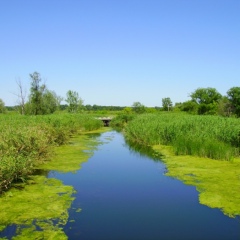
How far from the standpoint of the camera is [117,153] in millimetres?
17031

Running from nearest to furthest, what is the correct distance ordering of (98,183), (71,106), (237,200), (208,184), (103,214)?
(103,214)
(237,200)
(208,184)
(98,183)
(71,106)

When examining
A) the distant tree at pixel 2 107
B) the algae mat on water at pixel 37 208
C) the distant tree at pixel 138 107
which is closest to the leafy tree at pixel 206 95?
the distant tree at pixel 138 107

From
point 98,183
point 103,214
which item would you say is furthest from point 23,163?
point 103,214

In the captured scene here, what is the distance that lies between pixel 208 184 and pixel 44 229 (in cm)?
554

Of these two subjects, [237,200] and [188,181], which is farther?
[188,181]

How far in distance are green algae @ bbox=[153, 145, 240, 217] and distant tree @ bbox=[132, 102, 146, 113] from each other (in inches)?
1435

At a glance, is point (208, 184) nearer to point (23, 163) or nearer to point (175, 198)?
point (175, 198)

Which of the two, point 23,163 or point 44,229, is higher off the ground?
point 23,163

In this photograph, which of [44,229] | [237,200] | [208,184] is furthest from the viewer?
[208,184]

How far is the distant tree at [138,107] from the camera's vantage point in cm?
5140

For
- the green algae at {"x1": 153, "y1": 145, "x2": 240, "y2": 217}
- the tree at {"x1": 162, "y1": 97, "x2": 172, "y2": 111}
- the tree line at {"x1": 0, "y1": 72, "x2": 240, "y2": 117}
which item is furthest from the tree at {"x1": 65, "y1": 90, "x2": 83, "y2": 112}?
the green algae at {"x1": 153, "y1": 145, "x2": 240, "y2": 217}

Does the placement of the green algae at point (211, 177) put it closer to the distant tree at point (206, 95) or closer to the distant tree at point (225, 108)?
the distant tree at point (225, 108)

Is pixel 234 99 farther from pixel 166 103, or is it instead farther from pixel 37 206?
pixel 37 206

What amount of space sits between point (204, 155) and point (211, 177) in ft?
12.9
